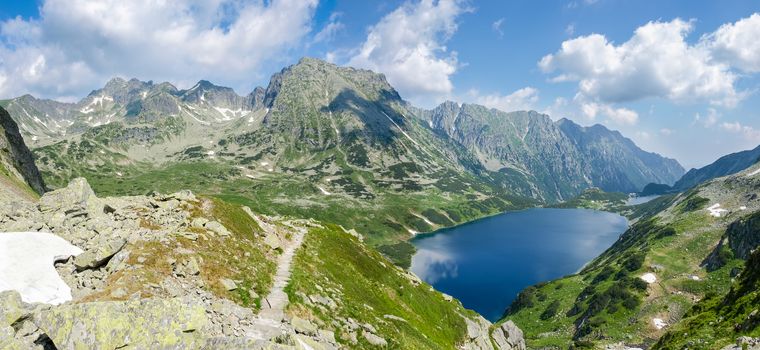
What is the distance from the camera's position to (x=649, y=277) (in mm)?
142750

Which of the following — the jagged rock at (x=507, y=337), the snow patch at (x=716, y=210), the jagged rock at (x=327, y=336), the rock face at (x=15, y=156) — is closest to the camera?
the jagged rock at (x=327, y=336)

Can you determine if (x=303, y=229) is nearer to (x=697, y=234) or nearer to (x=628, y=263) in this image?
(x=628, y=263)

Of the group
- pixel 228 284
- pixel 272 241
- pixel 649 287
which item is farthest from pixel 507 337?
pixel 228 284

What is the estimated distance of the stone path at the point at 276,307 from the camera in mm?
28286

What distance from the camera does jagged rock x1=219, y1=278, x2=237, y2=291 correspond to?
33656 mm

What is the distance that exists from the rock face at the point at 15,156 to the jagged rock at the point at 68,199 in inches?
3524

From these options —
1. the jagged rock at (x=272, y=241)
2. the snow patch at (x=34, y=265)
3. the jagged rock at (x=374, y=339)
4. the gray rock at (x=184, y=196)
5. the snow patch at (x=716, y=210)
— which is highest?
the snow patch at (x=716, y=210)

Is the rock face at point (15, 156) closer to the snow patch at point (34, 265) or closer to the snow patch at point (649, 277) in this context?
the snow patch at point (34, 265)

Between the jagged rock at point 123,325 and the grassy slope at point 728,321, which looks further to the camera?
the grassy slope at point 728,321

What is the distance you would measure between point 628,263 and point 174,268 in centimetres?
17029

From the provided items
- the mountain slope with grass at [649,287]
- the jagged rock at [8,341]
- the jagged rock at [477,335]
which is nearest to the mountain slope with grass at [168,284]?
the jagged rock at [8,341]

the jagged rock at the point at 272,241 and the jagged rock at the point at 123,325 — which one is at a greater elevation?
the jagged rock at the point at 272,241

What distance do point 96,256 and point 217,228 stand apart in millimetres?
17732

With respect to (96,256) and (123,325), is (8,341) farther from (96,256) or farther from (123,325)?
(96,256)
